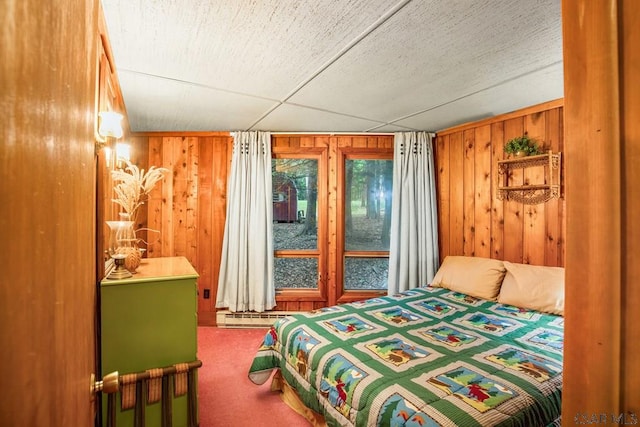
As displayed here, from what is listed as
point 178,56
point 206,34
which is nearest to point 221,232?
point 178,56

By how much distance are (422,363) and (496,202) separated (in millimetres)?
2151

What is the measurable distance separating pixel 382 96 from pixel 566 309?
7.36ft

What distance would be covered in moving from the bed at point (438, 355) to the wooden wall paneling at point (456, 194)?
1.93 ft

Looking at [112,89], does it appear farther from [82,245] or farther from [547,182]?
[547,182]

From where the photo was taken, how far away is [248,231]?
3.43 metres

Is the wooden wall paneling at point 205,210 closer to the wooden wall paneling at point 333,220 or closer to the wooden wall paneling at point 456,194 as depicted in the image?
the wooden wall paneling at point 333,220

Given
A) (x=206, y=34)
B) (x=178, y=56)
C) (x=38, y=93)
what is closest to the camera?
(x=38, y=93)

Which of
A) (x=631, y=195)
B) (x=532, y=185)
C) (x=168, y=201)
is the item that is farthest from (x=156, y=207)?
(x=532, y=185)

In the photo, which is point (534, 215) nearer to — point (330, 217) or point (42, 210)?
point (330, 217)

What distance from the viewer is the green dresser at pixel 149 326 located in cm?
152

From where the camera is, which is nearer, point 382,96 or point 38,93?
point 38,93

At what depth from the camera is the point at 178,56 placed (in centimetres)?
180

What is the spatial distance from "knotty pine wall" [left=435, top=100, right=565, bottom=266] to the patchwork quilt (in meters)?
0.74

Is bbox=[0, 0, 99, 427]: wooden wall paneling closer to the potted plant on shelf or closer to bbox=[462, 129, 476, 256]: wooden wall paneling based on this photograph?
the potted plant on shelf
